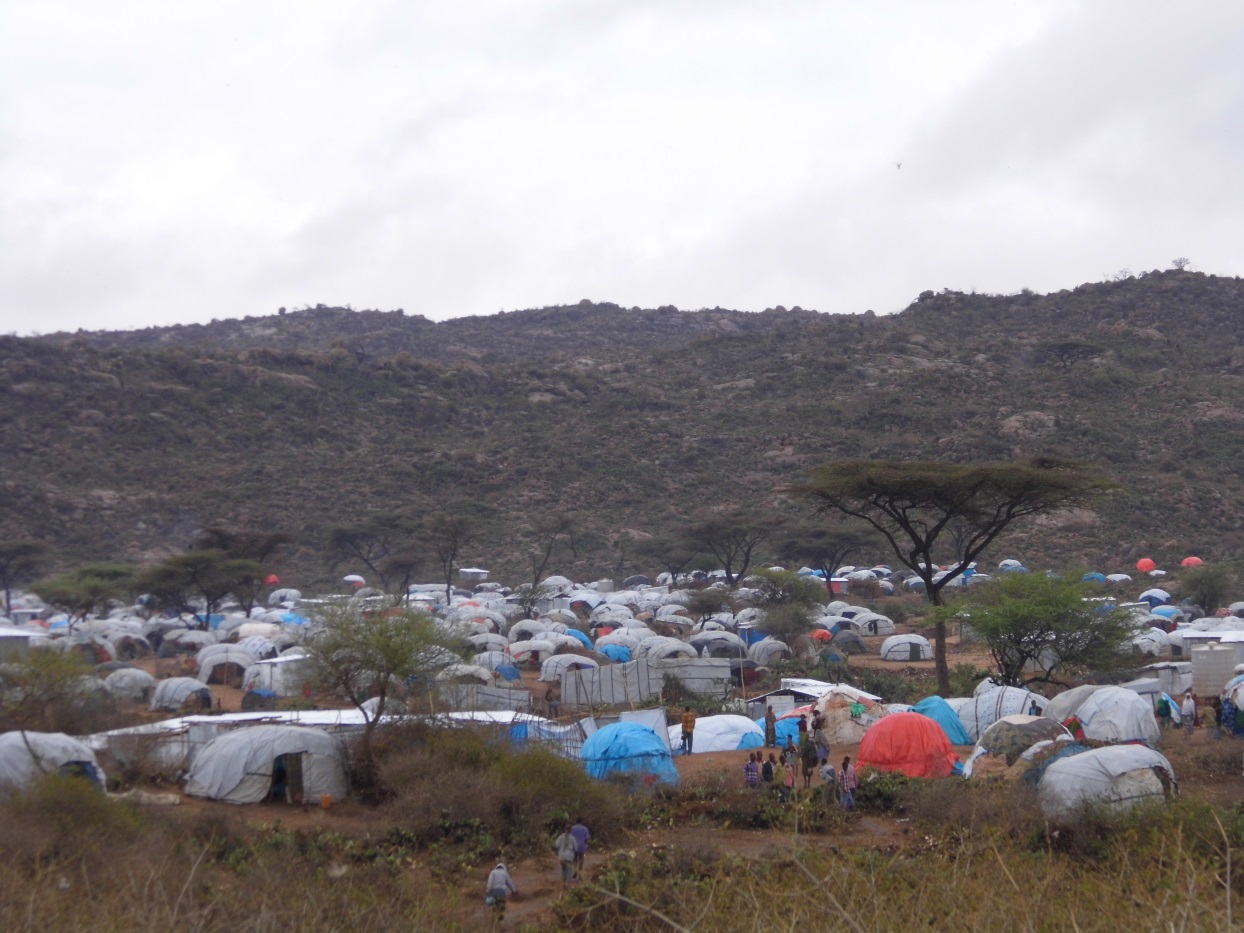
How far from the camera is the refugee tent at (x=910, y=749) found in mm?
16703

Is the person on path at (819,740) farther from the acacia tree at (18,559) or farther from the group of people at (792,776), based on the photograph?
the acacia tree at (18,559)

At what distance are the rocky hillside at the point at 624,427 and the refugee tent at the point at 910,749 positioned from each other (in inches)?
1343

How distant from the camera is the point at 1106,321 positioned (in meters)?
79.8

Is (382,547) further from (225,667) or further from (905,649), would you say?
(905,649)

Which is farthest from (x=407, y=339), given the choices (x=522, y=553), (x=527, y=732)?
(x=527, y=732)

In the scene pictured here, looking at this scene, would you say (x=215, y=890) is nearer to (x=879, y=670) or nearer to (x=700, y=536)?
(x=879, y=670)

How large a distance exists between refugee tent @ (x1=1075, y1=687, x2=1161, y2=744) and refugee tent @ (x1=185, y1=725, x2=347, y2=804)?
11800 millimetres

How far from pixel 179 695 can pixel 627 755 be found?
1251cm

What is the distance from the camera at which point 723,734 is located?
778 inches

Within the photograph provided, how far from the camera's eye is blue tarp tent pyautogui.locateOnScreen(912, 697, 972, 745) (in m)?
19.6

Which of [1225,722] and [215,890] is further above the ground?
[215,890]

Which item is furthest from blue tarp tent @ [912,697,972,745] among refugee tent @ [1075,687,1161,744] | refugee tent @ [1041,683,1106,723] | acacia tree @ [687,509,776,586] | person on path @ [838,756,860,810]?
acacia tree @ [687,509,776,586]

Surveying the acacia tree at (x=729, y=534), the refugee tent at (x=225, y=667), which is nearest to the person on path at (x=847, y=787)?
the refugee tent at (x=225, y=667)

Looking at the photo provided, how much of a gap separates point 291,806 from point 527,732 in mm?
3492
